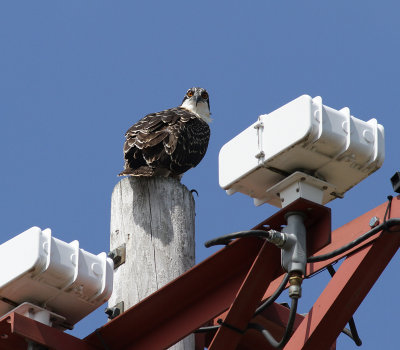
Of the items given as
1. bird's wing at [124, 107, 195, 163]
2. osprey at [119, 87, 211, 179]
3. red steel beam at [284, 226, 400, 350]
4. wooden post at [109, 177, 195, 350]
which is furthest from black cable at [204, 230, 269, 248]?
bird's wing at [124, 107, 195, 163]

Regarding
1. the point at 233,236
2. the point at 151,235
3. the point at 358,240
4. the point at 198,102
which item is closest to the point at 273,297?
the point at 233,236

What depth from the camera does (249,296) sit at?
4.20 m

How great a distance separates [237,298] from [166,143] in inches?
161

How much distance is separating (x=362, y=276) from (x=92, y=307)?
125 cm

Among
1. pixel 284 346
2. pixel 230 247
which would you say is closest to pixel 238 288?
pixel 230 247

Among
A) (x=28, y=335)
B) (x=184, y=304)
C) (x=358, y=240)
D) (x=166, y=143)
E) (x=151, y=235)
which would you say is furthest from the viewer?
(x=166, y=143)

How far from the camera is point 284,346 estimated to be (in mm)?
4031

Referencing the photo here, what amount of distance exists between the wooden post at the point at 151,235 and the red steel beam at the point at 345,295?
3.18 feet

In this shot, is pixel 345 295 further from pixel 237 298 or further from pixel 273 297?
pixel 237 298

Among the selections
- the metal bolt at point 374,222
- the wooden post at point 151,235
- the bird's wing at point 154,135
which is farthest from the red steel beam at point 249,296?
the bird's wing at point 154,135

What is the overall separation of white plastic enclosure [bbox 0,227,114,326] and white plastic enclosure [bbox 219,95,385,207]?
72 cm

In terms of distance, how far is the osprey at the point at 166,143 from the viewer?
789 centimetres

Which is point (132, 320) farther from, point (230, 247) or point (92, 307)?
point (230, 247)

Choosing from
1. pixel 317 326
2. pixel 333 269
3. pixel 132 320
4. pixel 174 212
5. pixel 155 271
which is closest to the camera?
pixel 317 326
